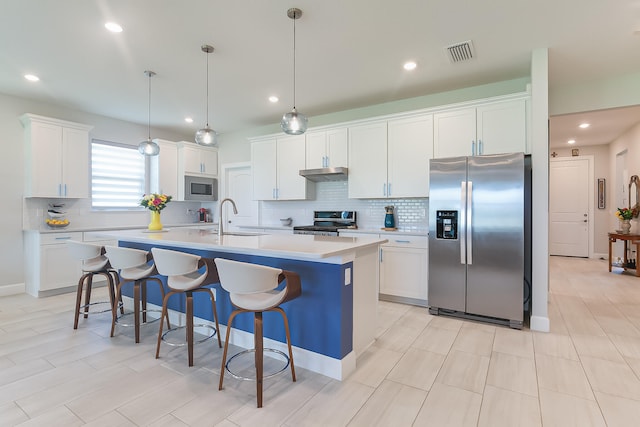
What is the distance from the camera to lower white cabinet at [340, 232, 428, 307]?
3.84 meters

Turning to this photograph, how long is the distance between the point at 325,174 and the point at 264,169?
1.27 meters

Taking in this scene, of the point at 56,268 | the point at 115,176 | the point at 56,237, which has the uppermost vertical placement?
the point at 115,176

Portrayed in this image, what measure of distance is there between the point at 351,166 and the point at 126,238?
2.92 metres

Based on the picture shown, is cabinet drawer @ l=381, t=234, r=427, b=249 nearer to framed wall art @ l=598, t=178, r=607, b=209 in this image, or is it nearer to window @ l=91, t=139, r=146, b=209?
window @ l=91, t=139, r=146, b=209

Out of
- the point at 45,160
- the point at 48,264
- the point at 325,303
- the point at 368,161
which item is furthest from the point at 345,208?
the point at 45,160

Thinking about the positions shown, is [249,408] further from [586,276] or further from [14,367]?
[586,276]

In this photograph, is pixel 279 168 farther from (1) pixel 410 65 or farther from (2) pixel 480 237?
(2) pixel 480 237

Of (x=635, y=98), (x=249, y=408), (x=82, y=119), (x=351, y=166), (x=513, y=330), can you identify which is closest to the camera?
(x=249, y=408)

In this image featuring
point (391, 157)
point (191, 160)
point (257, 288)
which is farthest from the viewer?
point (191, 160)

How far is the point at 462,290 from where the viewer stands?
342 centimetres

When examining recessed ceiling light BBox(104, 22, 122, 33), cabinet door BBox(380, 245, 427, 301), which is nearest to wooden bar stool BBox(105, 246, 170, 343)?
recessed ceiling light BBox(104, 22, 122, 33)

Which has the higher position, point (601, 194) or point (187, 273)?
point (601, 194)

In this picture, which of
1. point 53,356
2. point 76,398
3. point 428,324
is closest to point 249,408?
point 76,398

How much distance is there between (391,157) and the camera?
429 cm
